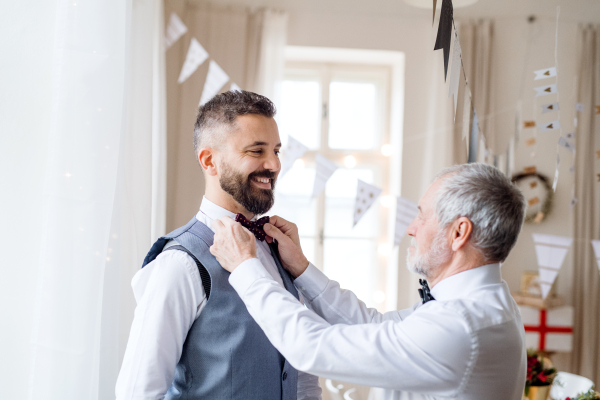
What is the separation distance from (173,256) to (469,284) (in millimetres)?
706

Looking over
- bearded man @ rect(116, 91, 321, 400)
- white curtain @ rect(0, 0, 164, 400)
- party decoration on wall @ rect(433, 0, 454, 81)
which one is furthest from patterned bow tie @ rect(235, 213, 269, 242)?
→ party decoration on wall @ rect(433, 0, 454, 81)

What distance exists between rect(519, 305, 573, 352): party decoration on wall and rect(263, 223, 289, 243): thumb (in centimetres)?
262

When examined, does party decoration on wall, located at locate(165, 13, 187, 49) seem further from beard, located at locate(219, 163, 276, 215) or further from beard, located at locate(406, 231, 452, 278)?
beard, located at locate(406, 231, 452, 278)

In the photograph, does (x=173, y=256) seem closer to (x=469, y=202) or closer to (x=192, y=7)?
(x=469, y=202)

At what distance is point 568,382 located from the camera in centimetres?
252

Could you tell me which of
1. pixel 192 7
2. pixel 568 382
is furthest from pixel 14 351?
pixel 192 7

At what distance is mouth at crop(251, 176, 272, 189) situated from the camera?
127 cm

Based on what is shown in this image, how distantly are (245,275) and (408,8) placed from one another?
10.0 feet

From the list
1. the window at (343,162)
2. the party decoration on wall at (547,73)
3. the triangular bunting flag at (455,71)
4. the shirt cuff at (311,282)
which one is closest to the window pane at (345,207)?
the window at (343,162)

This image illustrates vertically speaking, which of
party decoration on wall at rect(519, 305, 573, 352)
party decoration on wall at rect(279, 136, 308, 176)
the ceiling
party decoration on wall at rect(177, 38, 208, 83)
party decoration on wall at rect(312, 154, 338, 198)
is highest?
the ceiling

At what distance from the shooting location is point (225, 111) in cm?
127

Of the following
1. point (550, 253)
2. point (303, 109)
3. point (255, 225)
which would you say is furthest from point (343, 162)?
point (255, 225)

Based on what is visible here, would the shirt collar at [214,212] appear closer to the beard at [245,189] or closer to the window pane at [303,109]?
the beard at [245,189]

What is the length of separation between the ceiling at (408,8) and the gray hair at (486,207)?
269cm
